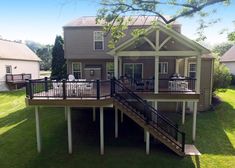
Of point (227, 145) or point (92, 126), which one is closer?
point (227, 145)

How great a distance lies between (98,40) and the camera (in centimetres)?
1878

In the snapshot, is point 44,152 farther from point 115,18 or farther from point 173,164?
point 115,18

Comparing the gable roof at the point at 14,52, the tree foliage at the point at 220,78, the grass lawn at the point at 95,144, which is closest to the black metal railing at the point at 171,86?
the grass lawn at the point at 95,144

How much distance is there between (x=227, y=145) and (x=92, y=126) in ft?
30.3

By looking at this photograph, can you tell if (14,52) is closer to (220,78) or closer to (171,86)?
(171,86)

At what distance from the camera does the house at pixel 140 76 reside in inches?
455

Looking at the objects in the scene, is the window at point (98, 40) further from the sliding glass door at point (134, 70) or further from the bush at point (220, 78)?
the bush at point (220, 78)

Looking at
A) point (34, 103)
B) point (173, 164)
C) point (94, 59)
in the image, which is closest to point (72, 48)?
point (94, 59)

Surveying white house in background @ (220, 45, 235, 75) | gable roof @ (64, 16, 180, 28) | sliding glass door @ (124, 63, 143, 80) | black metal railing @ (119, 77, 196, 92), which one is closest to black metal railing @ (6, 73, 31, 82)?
gable roof @ (64, 16, 180, 28)

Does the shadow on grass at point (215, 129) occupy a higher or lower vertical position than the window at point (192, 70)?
lower

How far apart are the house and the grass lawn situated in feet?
2.22

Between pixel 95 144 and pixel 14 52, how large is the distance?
88.6 feet

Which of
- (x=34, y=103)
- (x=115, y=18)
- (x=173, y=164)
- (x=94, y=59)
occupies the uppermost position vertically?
(x=115, y=18)

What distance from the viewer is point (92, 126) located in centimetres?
1571
